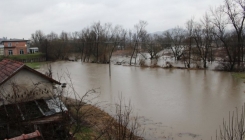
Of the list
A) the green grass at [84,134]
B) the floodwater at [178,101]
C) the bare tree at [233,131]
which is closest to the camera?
the bare tree at [233,131]

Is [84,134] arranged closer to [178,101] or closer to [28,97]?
[28,97]

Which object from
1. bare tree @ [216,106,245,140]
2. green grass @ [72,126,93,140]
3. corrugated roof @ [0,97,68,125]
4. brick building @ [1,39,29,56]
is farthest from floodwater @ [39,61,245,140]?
brick building @ [1,39,29,56]

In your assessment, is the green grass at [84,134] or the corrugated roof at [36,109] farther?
the green grass at [84,134]

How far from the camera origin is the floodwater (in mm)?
8875

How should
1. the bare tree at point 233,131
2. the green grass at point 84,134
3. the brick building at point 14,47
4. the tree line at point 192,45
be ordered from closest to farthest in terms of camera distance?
1. the bare tree at point 233,131
2. the green grass at point 84,134
3. the tree line at point 192,45
4. the brick building at point 14,47

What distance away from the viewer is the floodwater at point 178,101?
8.88 meters

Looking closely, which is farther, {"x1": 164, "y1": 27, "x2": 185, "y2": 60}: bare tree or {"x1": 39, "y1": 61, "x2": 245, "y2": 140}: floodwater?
{"x1": 164, "y1": 27, "x2": 185, "y2": 60}: bare tree

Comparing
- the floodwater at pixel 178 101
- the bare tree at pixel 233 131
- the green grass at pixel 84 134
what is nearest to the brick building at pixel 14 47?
the floodwater at pixel 178 101

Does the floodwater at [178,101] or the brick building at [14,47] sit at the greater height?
the brick building at [14,47]

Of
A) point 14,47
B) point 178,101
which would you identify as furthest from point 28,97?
point 14,47

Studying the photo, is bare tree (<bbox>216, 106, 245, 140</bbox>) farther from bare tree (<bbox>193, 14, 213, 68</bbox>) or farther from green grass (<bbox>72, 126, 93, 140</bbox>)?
bare tree (<bbox>193, 14, 213, 68</bbox>)

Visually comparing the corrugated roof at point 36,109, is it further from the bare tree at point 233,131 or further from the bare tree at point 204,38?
the bare tree at point 204,38

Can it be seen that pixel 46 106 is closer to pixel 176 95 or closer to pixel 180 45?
pixel 176 95

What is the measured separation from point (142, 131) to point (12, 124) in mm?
5126
